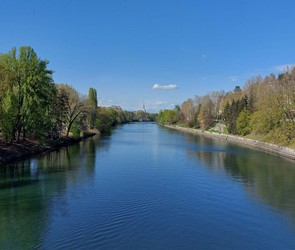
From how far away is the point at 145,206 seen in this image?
851 inches

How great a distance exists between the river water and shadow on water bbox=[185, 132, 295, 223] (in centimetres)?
10

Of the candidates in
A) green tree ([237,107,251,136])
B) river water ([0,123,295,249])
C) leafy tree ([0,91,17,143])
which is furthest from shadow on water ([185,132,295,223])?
green tree ([237,107,251,136])

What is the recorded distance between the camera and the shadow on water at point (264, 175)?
24469 mm

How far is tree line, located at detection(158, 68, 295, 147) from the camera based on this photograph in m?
57.3

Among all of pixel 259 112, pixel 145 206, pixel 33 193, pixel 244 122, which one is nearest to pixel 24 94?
pixel 33 193

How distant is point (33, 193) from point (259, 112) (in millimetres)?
53535

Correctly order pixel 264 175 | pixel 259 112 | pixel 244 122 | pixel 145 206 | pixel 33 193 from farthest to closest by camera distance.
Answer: pixel 244 122, pixel 259 112, pixel 264 175, pixel 33 193, pixel 145 206

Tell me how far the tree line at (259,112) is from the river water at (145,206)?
2144 centimetres

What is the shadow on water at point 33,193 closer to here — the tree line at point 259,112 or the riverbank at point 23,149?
the riverbank at point 23,149

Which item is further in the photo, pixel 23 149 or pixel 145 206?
pixel 23 149

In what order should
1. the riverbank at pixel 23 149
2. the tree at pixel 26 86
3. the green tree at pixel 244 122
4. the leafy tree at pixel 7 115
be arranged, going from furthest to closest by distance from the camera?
the green tree at pixel 244 122 < the tree at pixel 26 86 < the leafy tree at pixel 7 115 < the riverbank at pixel 23 149

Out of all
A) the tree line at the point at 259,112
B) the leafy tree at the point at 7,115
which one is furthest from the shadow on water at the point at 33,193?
the tree line at the point at 259,112

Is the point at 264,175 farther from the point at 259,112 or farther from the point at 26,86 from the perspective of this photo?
the point at 259,112

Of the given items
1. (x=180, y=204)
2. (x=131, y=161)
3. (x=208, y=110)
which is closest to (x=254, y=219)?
(x=180, y=204)
